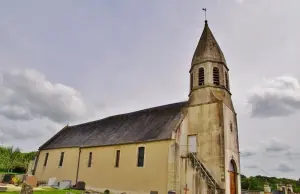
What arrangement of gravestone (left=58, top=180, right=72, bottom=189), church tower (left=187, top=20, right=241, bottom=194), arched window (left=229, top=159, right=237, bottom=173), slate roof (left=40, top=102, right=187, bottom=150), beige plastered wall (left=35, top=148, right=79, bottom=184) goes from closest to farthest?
church tower (left=187, top=20, right=241, bottom=194)
arched window (left=229, top=159, right=237, bottom=173)
slate roof (left=40, top=102, right=187, bottom=150)
gravestone (left=58, top=180, right=72, bottom=189)
beige plastered wall (left=35, top=148, right=79, bottom=184)

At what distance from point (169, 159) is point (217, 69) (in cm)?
940

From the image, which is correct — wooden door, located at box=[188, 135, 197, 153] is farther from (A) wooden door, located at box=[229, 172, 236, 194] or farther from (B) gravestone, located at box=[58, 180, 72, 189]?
(B) gravestone, located at box=[58, 180, 72, 189]

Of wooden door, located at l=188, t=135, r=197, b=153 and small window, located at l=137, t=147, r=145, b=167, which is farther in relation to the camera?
small window, located at l=137, t=147, r=145, b=167

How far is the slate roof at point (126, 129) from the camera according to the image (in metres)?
20.9

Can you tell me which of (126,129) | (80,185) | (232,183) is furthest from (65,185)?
(232,183)

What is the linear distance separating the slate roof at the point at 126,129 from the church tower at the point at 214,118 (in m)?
2.04

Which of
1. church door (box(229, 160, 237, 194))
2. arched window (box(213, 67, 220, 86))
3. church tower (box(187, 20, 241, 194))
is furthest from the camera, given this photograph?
arched window (box(213, 67, 220, 86))

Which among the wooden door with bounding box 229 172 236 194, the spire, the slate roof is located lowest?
the wooden door with bounding box 229 172 236 194

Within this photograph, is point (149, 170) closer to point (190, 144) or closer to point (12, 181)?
point (190, 144)

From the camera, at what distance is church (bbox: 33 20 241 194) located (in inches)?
713

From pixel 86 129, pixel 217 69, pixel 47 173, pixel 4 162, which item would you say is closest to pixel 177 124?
pixel 217 69

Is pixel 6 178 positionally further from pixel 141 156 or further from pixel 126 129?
pixel 141 156

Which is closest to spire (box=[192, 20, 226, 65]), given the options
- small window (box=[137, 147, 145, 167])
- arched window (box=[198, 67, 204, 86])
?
arched window (box=[198, 67, 204, 86])

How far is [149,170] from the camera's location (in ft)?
63.5
